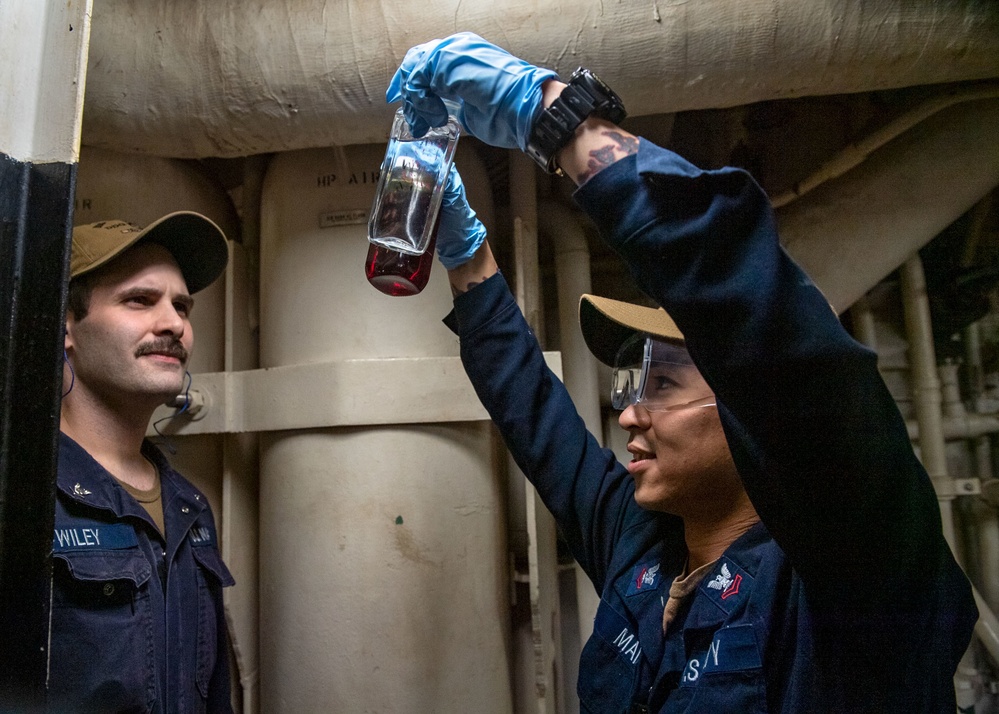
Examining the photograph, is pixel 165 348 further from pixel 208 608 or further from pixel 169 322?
pixel 208 608

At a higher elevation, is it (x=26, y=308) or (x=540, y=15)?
(x=540, y=15)

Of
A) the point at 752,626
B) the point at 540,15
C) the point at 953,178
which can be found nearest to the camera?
the point at 752,626

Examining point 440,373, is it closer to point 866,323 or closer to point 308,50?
point 308,50

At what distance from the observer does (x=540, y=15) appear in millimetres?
1068

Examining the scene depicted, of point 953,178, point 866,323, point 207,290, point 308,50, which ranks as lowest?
point 866,323

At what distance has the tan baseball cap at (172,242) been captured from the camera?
108 cm

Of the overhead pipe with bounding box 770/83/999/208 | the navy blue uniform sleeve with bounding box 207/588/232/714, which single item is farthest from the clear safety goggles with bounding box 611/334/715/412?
the navy blue uniform sleeve with bounding box 207/588/232/714

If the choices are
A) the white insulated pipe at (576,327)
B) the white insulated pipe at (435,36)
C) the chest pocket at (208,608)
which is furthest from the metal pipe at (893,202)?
the chest pocket at (208,608)

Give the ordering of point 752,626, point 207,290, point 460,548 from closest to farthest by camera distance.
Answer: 1. point 752,626
2. point 460,548
3. point 207,290

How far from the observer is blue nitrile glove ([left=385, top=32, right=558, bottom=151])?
68 cm

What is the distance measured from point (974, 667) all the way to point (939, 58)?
52.6 inches

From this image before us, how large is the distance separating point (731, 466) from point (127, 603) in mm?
917

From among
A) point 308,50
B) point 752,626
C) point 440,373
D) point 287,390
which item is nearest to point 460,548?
point 440,373

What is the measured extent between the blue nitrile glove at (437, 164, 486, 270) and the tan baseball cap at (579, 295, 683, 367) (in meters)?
0.22
